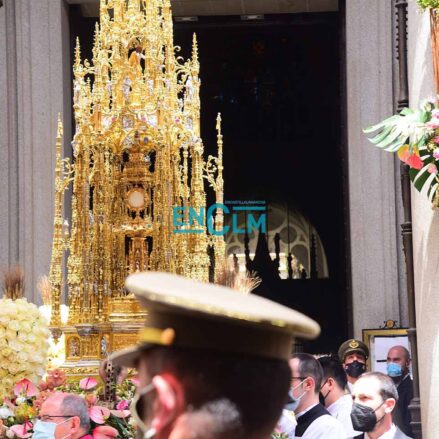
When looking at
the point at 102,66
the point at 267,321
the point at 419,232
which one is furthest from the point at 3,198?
the point at 267,321

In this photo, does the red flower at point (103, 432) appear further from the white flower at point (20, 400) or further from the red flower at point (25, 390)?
the red flower at point (25, 390)

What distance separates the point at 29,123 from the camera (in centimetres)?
1305

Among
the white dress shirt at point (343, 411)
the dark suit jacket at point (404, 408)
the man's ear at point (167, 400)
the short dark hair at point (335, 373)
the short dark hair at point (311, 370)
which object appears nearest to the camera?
the man's ear at point (167, 400)

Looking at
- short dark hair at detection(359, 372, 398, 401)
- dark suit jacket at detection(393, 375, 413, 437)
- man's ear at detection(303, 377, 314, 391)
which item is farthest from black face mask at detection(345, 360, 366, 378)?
short dark hair at detection(359, 372, 398, 401)

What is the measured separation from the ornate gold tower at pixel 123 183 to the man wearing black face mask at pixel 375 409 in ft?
10.2

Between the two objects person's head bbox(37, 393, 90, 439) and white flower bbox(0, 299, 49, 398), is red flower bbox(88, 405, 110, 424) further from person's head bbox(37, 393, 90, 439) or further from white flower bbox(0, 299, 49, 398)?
white flower bbox(0, 299, 49, 398)

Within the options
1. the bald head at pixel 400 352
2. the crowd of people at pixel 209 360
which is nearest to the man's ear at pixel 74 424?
the crowd of people at pixel 209 360

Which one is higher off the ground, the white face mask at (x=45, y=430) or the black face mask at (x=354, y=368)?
the white face mask at (x=45, y=430)

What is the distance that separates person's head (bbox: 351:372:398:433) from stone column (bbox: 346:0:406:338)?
21.7 feet

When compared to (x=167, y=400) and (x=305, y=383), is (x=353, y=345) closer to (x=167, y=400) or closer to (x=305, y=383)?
(x=305, y=383)

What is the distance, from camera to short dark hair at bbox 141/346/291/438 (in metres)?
1.97

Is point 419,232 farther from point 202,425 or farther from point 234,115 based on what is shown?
point 234,115

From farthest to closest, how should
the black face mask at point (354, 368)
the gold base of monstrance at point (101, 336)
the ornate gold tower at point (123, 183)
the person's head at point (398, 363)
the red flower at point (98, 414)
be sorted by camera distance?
the person's head at point (398, 363) → the black face mask at point (354, 368) → the ornate gold tower at point (123, 183) → the gold base of monstrance at point (101, 336) → the red flower at point (98, 414)

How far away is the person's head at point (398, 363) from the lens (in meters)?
9.57
